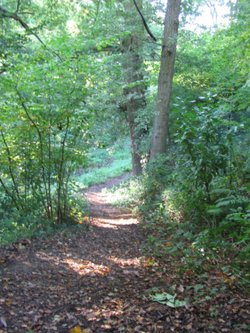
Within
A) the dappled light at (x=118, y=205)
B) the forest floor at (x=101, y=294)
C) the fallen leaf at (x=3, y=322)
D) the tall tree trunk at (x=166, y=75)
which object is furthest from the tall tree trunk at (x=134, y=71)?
the fallen leaf at (x=3, y=322)

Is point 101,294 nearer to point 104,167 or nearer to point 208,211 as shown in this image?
point 208,211

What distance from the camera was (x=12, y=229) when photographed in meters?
7.45

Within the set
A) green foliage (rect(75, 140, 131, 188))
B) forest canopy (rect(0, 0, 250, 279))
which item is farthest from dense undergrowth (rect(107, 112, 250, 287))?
green foliage (rect(75, 140, 131, 188))

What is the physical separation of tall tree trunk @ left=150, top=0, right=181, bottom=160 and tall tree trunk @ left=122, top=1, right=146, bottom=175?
0.94 metres

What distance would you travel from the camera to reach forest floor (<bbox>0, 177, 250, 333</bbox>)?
3428 mm

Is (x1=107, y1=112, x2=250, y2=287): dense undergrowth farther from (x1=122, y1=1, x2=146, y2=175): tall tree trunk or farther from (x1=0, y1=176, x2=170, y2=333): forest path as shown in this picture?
(x1=122, y1=1, x2=146, y2=175): tall tree trunk

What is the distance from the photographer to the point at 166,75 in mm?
11352

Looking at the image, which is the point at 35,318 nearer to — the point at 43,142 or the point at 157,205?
the point at 43,142

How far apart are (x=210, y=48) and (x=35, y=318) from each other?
11908 millimetres

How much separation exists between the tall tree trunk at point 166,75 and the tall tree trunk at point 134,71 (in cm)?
94

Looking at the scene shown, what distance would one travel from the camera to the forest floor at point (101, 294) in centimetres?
343

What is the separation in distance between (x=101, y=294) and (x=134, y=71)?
11.3 meters

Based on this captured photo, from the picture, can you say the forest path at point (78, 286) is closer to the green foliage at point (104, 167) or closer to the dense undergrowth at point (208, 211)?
the dense undergrowth at point (208, 211)

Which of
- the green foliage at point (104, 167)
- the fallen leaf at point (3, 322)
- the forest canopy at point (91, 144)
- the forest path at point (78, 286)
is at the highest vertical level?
the forest canopy at point (91, 144)
